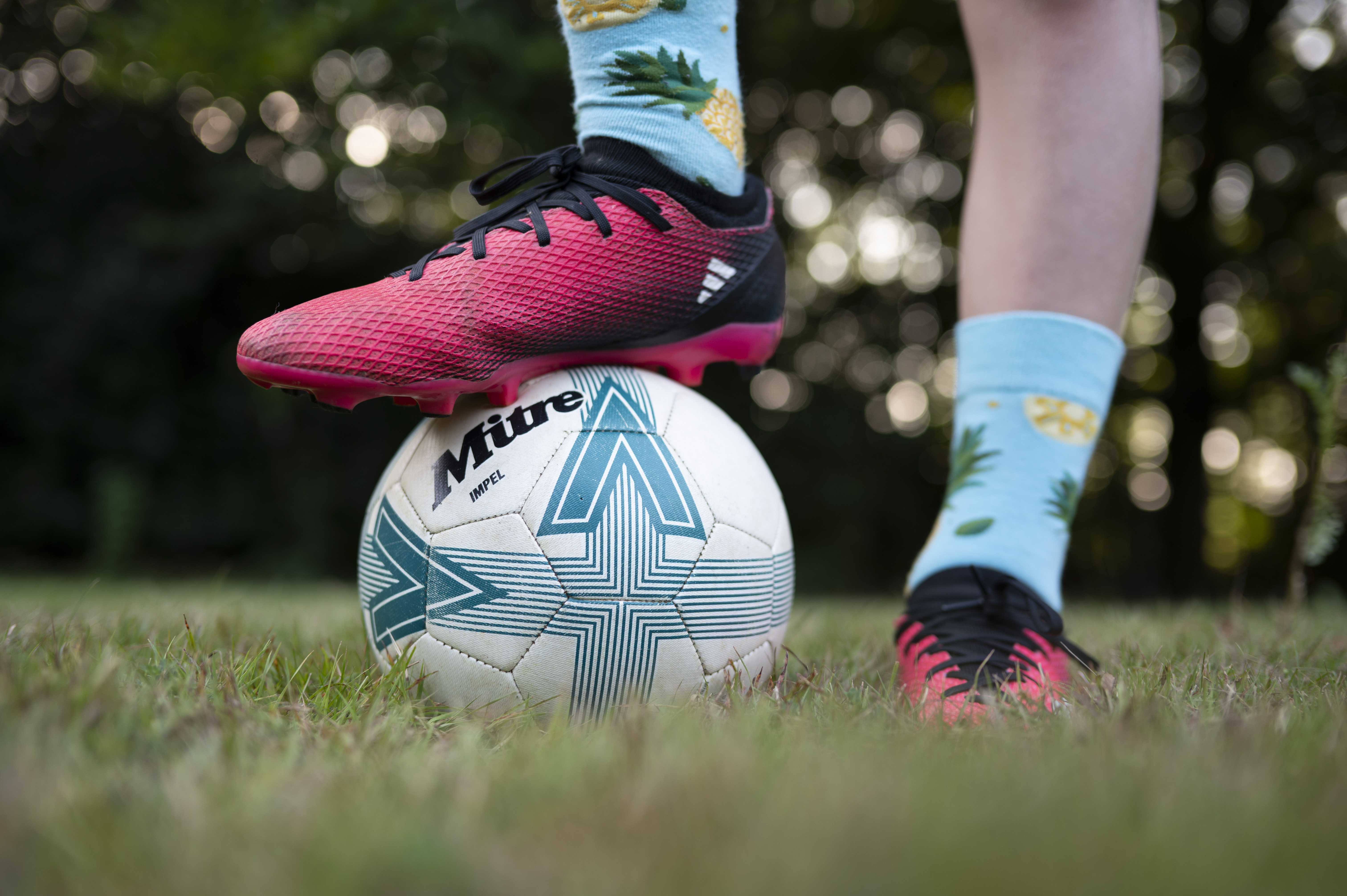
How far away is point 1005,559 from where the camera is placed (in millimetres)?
1731

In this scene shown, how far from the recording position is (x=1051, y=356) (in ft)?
5.80

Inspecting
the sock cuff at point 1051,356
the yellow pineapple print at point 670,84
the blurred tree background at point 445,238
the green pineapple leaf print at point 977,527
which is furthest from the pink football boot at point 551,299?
the blurred tree background at point 445,238

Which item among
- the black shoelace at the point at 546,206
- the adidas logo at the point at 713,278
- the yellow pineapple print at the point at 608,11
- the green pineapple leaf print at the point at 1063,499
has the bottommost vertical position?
the green pineapple leaf print at the point at 1063,499

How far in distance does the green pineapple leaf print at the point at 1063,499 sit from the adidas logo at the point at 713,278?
764 millimetres

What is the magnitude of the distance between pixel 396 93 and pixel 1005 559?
735cm

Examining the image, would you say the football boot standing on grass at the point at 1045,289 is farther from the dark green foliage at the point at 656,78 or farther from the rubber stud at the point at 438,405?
the rubber stud at the point at 438,405

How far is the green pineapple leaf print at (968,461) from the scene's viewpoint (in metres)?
1.81

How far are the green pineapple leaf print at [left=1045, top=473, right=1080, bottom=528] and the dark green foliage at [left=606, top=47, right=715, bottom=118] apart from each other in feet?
3.33

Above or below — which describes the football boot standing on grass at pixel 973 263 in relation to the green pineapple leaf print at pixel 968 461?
above

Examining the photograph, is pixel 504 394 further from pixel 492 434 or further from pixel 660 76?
pixel 660 76

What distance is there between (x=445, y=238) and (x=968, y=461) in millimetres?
8151

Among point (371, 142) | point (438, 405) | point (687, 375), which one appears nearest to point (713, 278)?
point (687, 375)

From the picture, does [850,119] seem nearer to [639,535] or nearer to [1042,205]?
[1042,205]

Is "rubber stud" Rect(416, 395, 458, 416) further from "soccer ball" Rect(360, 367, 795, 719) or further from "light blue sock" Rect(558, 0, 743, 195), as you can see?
"light blue sock" Rect(558, 0, 743, 195)
